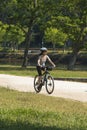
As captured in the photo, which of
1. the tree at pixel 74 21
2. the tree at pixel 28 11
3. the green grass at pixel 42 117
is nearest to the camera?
the green grass at pixel 42 117

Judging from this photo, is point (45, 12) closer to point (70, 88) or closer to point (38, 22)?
point (38, 22)

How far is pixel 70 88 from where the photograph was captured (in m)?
21.5

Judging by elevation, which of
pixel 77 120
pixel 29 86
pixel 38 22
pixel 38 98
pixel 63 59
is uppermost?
pixel 77 120

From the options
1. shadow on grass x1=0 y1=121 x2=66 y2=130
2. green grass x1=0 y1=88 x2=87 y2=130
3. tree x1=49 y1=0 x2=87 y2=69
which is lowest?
tree x1=49 y1=0 x2=87 y2=69

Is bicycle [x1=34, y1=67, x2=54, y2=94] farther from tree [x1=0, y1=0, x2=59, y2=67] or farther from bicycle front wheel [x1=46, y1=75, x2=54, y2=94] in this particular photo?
tree [x1=0, y1=0, x2=59, y2=67]

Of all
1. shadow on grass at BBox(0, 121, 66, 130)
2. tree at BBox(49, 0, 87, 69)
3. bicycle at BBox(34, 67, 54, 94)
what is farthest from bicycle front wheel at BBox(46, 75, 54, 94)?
tree at BBox(49, 0, 87, 69)

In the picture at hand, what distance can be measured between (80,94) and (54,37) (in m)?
59.1

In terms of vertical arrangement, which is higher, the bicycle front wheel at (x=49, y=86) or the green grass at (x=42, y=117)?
the green grass at (x=42, y=117)

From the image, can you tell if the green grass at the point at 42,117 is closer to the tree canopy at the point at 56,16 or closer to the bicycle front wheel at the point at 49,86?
the bicycle front wheel at the point at 49,86

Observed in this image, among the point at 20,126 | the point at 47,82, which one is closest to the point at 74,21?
the point at 47,82

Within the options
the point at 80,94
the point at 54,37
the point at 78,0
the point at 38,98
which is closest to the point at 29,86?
the point at 80,94

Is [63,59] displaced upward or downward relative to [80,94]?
downward

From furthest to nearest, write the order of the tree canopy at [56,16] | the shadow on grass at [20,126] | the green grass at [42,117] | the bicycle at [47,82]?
1. the tree canopy at [56,16]
2. the bicycle at [47,82]
3. the green grass at [42,117]
4. the shadow on grass at [20,126]

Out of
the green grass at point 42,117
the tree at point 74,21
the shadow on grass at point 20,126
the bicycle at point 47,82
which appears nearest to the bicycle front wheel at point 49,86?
the bicycle at point 47,82
